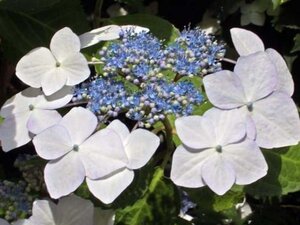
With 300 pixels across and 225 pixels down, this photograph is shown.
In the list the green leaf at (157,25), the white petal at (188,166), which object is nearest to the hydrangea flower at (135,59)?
the white petal at (188,166)

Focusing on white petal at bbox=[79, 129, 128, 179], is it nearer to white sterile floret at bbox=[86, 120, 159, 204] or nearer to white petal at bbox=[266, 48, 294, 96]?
white sterile floret at bbox=[86, 120, 159, 204]

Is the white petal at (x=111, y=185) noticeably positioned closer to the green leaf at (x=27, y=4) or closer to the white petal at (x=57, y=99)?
the white petal at (x=57, y=99)

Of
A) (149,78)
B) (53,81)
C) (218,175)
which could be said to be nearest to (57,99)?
(53,81)

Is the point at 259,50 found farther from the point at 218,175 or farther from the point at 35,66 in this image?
the point at 35,66

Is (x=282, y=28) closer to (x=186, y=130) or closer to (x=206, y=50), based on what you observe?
(x=206, y=50)

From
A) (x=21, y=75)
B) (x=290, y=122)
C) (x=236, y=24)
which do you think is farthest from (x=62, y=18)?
(x=290, y=122)

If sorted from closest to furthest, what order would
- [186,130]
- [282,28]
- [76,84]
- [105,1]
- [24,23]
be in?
1. [186,130]
2. [76,84]
3. [24,23]
4. [282,28]
5. [105,1]
